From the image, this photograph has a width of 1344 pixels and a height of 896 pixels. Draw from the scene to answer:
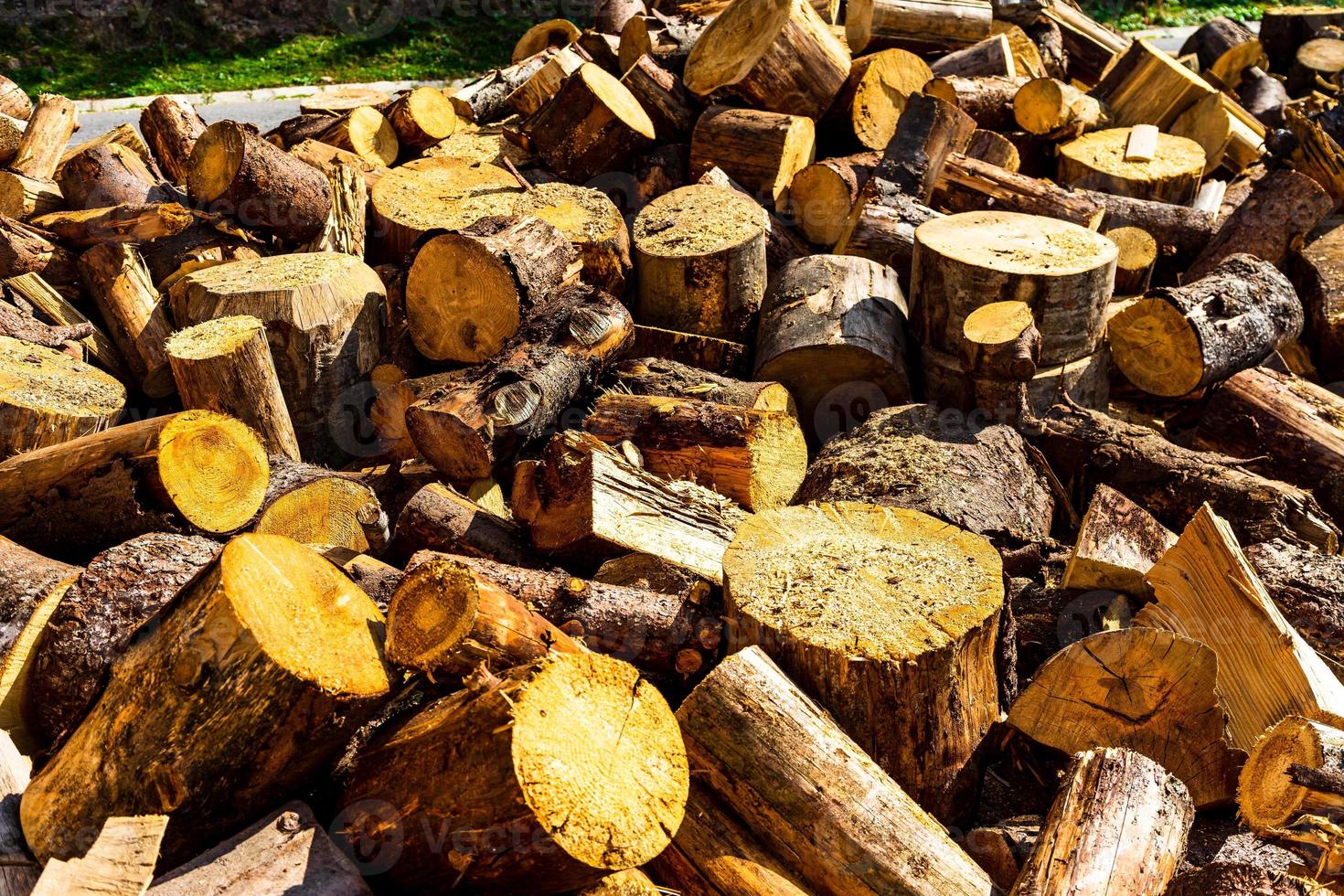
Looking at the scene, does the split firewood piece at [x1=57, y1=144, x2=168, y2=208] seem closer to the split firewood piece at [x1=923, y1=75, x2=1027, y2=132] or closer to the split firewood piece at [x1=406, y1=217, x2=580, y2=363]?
the split firewood piece at [x1=406, y1=217, x2=580, y2=363]

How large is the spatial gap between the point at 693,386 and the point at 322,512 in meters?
1.51

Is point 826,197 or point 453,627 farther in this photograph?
point 826,197

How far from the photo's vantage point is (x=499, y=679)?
2.35m

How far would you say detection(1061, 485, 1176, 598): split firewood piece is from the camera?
11.1 ft

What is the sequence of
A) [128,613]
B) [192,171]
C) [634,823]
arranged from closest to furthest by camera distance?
[634,823] < [128,613] < [192,171]

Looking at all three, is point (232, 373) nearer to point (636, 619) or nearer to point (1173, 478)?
point (636, 619)

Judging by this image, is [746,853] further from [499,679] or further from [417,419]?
[417,419]

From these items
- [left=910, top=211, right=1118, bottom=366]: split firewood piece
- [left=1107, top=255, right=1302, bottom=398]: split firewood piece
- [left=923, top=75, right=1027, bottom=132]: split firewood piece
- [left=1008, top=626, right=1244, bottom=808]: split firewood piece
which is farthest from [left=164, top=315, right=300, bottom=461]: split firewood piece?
[left=923, top=75, right=1027, bottom=132]: split firewood piece

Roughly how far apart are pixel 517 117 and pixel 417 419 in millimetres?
3401

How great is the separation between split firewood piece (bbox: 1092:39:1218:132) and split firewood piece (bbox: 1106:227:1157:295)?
5.93 ft

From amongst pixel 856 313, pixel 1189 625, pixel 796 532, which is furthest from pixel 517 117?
pixel 1189 625

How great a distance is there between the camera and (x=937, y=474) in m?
3.59

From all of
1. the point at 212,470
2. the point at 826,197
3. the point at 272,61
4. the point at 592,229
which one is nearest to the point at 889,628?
the point at 212,470

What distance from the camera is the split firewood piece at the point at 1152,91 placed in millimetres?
7008
